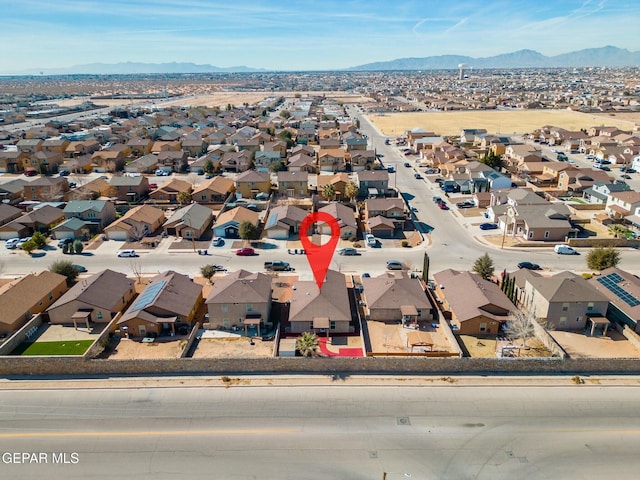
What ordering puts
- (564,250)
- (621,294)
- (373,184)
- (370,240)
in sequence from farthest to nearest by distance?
1. (373,184)
2. (370,240)
3. (564,250)
4. (621,294)

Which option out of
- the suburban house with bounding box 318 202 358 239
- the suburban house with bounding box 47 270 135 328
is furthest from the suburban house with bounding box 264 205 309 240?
the suburban house with bounding box 47 270 135 328

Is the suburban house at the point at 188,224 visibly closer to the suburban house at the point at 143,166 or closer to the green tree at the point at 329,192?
the green tree at the point at 329,192

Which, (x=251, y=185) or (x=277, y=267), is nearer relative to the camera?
(x=277, y=267)

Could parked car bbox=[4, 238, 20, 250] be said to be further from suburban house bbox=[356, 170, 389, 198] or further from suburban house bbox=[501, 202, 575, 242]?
suburban house bbox=[501, 202, 575, 242]

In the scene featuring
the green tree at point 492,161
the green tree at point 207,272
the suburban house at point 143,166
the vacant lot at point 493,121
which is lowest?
the green tree at point 207,272

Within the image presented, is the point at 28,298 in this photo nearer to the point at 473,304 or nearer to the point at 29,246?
the point at 29,246

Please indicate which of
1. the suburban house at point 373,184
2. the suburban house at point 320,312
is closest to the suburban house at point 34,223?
the suburban house at point 320,312

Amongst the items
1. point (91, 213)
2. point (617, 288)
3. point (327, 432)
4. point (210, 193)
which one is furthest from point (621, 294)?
point (91, 213)
